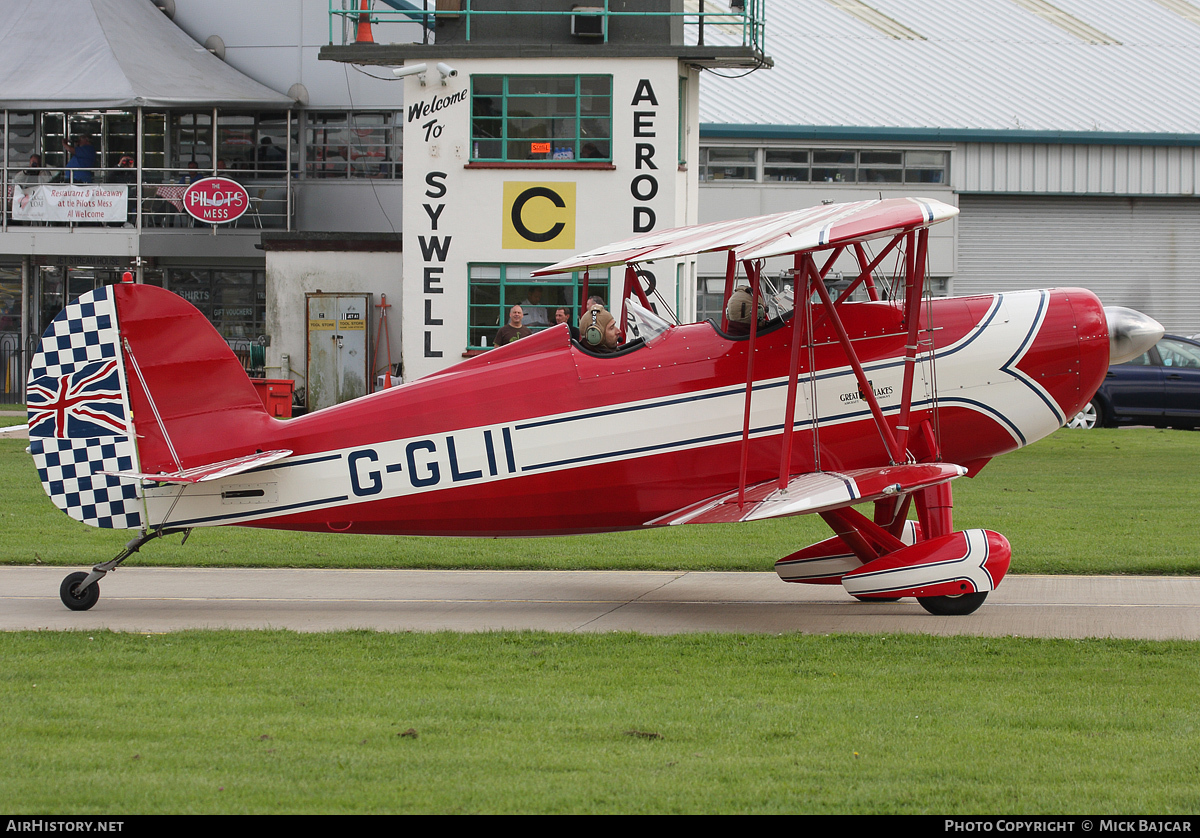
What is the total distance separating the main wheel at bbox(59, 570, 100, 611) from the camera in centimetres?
890

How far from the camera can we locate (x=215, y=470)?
856 cm

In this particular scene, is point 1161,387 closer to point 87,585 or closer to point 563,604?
point 563,604

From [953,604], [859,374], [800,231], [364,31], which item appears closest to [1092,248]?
[364,31]

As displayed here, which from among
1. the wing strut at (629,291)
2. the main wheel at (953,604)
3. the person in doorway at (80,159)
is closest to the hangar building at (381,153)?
the person in doorway at (80,159)

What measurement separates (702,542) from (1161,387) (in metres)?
14.7

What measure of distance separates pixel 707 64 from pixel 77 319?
1393cm

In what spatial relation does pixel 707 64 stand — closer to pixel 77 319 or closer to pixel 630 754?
pixel 77 319

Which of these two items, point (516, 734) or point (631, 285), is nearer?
point (516, 734)

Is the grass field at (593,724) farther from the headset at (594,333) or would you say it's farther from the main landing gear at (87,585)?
the headset at (594,333)

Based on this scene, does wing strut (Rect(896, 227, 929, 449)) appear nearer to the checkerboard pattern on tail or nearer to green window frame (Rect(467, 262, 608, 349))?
the checkerboard pattern on tail
